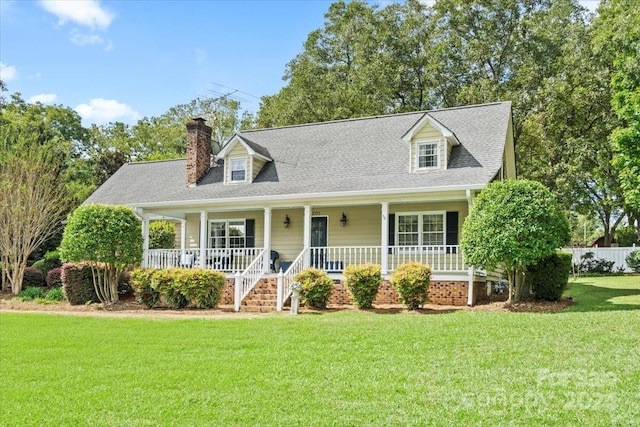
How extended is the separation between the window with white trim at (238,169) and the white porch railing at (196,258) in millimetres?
2649

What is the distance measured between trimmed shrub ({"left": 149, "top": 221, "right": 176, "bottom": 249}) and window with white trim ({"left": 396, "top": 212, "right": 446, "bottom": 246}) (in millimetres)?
10405

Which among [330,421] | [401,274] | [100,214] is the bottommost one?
[330,421]

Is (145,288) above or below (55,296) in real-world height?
above

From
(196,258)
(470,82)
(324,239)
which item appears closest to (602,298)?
(324,239)

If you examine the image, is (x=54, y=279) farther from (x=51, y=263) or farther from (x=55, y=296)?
(x=55, y=296)

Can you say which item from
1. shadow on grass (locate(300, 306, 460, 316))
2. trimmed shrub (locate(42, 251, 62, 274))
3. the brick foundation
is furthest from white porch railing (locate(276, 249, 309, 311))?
trimmed shrub (locate(42, 251, 62, 274))

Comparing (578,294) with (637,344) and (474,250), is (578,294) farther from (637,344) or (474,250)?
(637,344)

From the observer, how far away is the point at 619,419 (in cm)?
516

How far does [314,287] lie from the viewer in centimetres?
1453

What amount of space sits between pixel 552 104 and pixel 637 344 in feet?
71.8

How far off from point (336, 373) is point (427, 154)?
11.1 metres

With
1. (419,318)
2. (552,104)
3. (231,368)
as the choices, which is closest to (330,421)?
(231,368)

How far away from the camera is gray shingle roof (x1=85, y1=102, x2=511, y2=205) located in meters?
16.3

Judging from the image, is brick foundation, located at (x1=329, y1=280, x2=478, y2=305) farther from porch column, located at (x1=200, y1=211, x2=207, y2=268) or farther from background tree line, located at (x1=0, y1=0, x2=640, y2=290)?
background tree line, located at (x1=0, y1=0, x2=640, y2=290)
